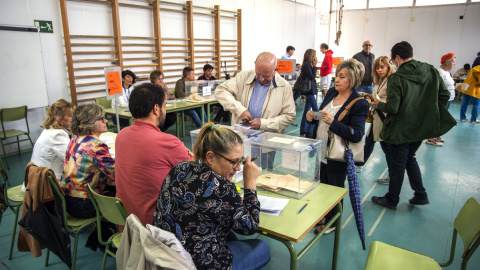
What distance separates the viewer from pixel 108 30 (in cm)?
583

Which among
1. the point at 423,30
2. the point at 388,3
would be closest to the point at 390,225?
the point at 423,30

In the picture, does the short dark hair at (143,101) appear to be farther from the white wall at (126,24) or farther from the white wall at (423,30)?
the white wall at (423,30)

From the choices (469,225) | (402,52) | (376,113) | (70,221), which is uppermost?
(402,52)

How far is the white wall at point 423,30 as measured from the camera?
10617 millimetres

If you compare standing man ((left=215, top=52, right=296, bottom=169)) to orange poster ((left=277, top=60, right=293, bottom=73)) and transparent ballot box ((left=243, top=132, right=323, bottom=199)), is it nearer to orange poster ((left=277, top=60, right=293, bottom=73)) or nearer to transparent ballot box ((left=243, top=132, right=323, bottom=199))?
transparent ballot box ((left=243, top=132, right=323, bottom=199))

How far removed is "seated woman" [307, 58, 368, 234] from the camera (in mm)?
2283

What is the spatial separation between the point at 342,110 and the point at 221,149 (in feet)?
4.23

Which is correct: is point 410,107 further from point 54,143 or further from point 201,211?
point 54,143

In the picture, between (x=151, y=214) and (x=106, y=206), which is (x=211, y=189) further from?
(x=106, y=206)

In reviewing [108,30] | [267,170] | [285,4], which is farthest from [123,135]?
[285,4]

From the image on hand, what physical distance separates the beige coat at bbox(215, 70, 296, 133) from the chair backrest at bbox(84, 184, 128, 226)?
4.60ft

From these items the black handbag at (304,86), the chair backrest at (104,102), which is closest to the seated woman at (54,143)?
the chair backrest at (104,102)

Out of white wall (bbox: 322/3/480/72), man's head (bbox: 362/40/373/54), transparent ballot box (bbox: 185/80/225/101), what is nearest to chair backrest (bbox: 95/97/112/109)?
transparent ballot box (bbox: 185/80/225/101)

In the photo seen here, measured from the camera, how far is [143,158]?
1658 millimetres
